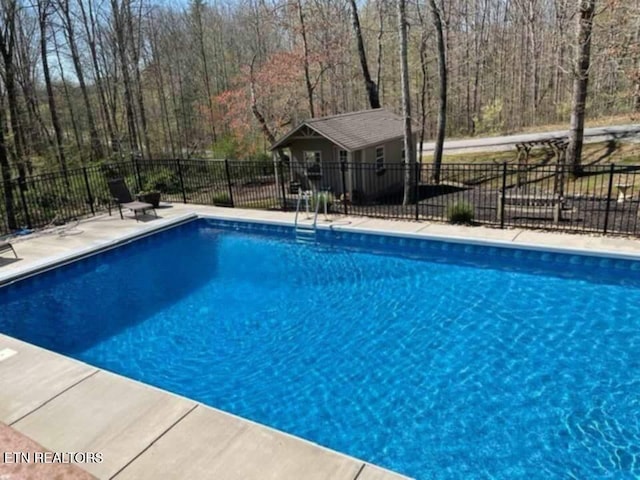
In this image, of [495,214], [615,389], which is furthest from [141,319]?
[495,214]

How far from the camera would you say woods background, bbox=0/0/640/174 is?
1716cm

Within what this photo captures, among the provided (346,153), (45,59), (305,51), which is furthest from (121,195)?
(45,59)

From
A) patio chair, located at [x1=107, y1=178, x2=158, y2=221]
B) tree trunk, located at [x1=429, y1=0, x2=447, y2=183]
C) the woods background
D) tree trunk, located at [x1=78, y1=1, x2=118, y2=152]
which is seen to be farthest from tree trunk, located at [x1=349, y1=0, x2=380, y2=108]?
tree trunk, located at [x1=78, y1=1, x2=118, y2=152]

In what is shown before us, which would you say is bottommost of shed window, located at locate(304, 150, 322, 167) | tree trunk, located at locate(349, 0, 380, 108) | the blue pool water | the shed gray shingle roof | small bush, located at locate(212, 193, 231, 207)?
the blue pool water

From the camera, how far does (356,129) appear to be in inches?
528

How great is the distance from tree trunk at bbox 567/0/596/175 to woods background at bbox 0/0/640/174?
425mm

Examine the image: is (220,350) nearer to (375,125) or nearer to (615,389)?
(615,389)

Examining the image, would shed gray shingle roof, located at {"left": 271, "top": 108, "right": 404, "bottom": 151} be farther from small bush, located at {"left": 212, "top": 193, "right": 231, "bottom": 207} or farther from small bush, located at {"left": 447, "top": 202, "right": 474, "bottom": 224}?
small bush, located at {"left": 447, "top": 202, "right": 474, "bottom": 224}

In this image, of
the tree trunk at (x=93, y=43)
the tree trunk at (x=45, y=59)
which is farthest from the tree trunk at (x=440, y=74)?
the tree trunk at (x=93, y=43)

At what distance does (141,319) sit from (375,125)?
10.3 metres

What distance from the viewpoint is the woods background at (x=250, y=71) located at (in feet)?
56.3

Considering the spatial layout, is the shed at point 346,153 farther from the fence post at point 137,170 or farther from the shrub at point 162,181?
the fence post at point 137,170

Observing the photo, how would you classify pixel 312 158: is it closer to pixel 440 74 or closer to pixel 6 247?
pixel 440 74

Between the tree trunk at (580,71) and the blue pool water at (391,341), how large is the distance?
6.37m
